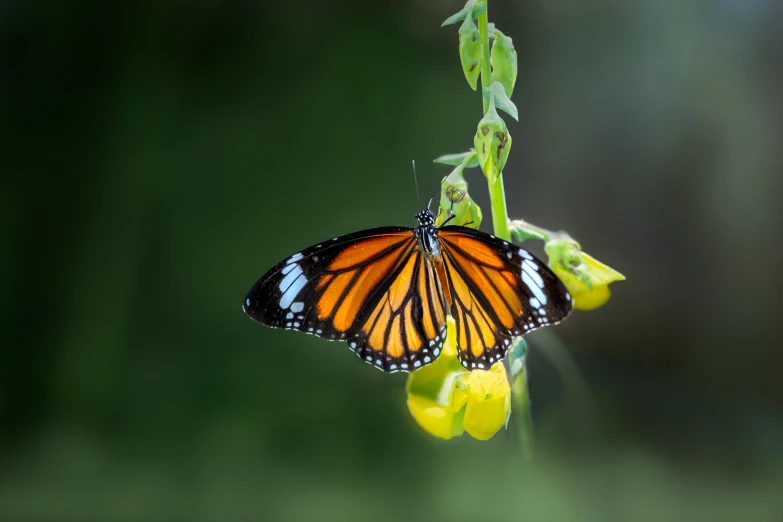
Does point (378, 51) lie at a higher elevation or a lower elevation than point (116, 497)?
higher

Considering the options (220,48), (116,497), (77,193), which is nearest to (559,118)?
(220,48)

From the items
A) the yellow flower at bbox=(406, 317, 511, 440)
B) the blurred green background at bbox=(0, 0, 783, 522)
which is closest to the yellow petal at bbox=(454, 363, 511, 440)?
the yellow flower at bbox=(406, 317, 511, 440)

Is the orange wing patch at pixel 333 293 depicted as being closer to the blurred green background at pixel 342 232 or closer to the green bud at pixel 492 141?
the green bud at pixel 492 141

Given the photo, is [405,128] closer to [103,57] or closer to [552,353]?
[552,353]

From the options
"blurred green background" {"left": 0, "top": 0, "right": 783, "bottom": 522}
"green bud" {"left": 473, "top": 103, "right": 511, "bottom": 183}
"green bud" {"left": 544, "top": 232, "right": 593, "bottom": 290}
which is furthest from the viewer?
"blurred green background" {"left": 0, "top": 0, "right": 783, "bottom": 522}

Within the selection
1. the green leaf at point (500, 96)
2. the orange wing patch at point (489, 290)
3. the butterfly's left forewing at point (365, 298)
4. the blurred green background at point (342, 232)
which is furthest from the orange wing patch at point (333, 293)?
the blurred green background at point (342, 232)

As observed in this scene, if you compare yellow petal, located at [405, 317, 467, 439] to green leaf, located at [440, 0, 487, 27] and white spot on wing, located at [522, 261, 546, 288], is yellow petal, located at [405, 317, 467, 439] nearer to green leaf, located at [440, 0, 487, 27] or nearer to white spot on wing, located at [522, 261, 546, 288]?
white spot on wing, located at [522, 261, 546, 288]
